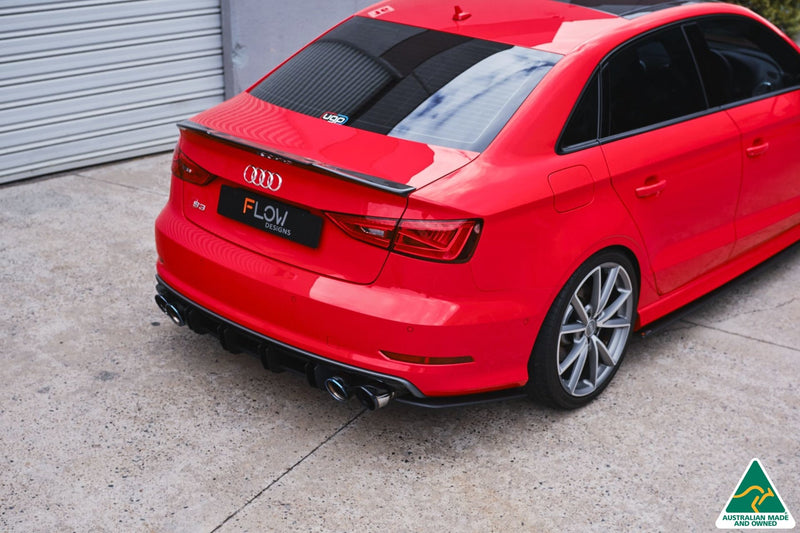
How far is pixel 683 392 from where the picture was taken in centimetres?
430

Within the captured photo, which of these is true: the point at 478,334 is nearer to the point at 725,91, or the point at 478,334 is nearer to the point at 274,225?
the point at 274,225

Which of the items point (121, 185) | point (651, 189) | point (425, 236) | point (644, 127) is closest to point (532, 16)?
point (644, 127)

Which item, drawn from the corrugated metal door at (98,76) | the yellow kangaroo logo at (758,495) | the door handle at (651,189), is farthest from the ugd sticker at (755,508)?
the corrugated metal door at (98,76)

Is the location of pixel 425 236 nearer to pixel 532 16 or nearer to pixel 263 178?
pixel 263 178

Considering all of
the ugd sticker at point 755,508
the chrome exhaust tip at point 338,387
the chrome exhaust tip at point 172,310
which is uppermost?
the chrome exhaust tip at point 338,387

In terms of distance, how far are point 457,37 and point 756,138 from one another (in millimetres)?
1768

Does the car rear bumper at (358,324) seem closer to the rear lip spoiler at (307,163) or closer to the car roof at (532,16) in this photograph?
the rear lip spoiler at (307,163)

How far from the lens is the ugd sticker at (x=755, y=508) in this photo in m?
3.46

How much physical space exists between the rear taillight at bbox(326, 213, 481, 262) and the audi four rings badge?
38 cm

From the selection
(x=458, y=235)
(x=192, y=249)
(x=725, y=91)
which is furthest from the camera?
(x=725, y=91)

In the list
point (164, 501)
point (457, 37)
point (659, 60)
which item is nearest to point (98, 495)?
point (164, 501)

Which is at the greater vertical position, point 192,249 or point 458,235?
point 458,235

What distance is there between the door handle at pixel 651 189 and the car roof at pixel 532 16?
2.24ft

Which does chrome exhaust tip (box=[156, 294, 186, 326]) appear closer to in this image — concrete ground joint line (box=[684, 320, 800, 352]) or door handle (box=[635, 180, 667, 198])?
door handle (box=[635, 180, 667, 198])
